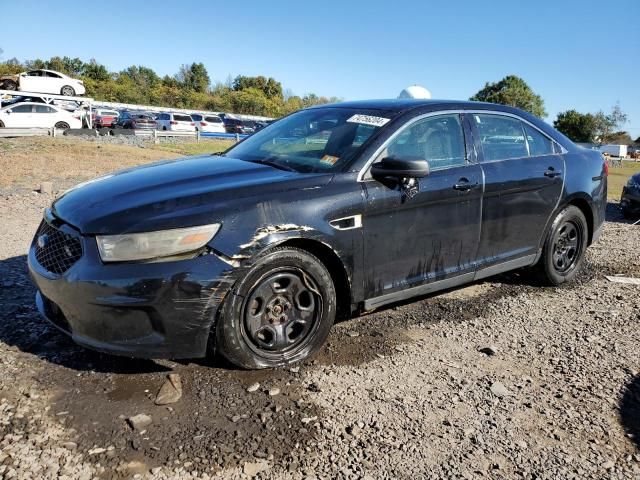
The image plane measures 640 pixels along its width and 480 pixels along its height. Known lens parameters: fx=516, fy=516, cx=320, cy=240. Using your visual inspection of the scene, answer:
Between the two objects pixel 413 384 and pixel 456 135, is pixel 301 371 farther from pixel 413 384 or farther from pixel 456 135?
pixel 456 135

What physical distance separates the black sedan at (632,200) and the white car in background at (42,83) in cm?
3636

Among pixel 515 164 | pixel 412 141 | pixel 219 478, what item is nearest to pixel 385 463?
pixel 219 478

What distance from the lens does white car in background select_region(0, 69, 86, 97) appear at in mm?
34750

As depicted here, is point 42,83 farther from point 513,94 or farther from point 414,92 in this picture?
point 513,94

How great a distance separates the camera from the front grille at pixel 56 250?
2865mm

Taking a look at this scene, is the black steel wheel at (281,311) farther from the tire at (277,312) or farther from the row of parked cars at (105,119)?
the row of parked cars at (105,119)

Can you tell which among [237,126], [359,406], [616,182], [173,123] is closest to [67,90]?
[173,123]

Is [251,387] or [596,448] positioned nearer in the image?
[596,448]

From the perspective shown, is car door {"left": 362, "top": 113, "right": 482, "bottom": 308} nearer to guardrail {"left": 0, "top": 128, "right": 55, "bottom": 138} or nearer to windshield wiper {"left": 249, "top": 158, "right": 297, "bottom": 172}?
windshield wiper {"left": 249, "top": 158, "right": 297, "bottom": 172}

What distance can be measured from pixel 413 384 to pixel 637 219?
840cm

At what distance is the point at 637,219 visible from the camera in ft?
31.2

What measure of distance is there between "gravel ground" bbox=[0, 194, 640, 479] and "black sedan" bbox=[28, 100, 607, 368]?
11.4 inches

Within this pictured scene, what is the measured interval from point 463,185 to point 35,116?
26429mm

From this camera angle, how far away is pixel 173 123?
34.6 m
